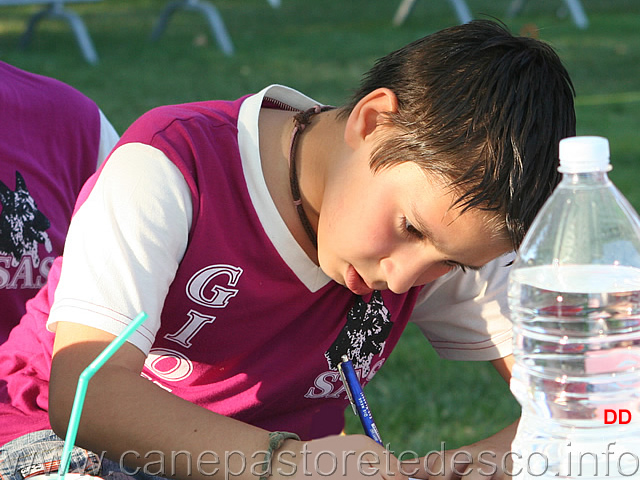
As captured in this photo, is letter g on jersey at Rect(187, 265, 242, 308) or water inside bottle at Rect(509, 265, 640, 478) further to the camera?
letter g on jersey at Rect(187, 265, 242, 308)

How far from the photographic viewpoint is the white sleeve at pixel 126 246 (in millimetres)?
1246

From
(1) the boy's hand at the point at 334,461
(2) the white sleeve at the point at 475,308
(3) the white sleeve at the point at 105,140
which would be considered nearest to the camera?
(1) the boy's hand at the point at 334,461

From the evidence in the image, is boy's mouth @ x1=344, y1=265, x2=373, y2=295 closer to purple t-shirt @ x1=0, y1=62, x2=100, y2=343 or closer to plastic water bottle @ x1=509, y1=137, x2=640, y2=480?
plastic water bottle @ x1=509, y1=137, x2=640, y2=480

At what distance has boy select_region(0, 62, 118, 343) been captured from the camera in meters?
1.68

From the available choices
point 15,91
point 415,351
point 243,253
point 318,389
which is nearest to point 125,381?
point 243,253

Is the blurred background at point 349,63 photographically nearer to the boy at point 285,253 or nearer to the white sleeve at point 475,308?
the white sleeve at point 475,308

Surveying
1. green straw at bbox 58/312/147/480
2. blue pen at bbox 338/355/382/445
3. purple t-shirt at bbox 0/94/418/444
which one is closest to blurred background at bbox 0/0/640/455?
purple t-shirt at bbox 0/94/418/444

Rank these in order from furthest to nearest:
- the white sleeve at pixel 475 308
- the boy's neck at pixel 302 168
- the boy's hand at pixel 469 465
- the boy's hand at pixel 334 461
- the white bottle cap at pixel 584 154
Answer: the white sleeve at pixel 475 308
the boy's neck at pixel 302 168
the boy's hand at pixel 469 465
the boy's hand at pixel 334 461
the white bottle cap at pixel 584 154

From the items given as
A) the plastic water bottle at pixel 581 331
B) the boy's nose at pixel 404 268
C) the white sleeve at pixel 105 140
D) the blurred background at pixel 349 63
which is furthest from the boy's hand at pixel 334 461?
the blurred background at pixel 349 63

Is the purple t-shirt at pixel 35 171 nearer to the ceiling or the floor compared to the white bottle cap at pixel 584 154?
nearer to the floor

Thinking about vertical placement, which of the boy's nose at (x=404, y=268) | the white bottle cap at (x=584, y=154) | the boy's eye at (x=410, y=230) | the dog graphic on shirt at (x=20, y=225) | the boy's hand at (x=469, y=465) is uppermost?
the white bottle cap at (x=584, y=154)

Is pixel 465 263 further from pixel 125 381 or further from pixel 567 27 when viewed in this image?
pixel 567 27

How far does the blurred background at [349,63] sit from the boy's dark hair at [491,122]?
1.20m

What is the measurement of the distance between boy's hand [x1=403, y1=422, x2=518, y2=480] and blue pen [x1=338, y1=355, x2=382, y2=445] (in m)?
0.07
